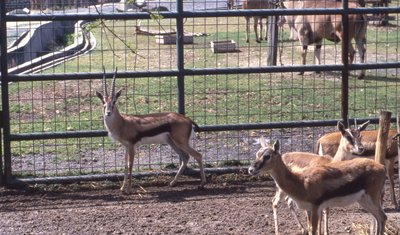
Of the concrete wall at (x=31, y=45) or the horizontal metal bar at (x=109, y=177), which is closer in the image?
the horizontal metal bar at (x=109, y=177)

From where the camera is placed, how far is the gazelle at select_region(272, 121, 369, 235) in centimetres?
891

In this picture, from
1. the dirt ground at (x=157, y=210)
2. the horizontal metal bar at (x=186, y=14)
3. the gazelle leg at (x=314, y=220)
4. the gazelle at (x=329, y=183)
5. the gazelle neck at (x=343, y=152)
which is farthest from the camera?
the horizontal metal bar at (x=186, y=14)

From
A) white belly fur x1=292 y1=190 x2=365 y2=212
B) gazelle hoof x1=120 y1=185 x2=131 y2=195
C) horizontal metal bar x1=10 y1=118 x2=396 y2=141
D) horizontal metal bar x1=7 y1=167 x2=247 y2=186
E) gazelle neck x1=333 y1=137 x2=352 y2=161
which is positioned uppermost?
horizontal metal bar x1=10 y1=118 x2=396 y2=141

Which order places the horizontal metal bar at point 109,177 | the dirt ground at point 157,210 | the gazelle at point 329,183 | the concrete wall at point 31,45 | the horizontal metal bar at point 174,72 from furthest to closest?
1. the concrete wall at point 31,45
2. the horizontal metal bar at point 109,177
3. the horizontal metal bar at point 174,72
4. the dirt ground at point 157,210
5. the gazelle at point 329,183

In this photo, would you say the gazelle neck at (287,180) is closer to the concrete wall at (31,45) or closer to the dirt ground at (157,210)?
the dirt ground at (157,210)

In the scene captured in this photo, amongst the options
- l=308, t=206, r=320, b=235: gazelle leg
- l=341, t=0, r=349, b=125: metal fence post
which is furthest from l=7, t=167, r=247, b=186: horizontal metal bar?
l=308, t=206, r=320, b=235: gazelle leg

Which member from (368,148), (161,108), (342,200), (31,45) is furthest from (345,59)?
(31,45)

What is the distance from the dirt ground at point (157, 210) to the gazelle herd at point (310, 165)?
0.25 meters

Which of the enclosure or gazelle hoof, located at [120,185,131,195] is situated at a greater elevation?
the enclosure

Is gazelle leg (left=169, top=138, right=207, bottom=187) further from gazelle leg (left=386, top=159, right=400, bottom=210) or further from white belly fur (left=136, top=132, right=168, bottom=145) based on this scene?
gazelle leg (left=386, top=159, right=400, bottom=210)

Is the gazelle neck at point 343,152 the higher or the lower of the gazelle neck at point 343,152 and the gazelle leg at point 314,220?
the higher

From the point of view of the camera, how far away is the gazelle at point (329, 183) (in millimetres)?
8156

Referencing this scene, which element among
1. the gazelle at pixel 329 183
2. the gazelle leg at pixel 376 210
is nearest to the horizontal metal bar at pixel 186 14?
the gazelle at pixel 329 183

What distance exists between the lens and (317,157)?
30.2ft
